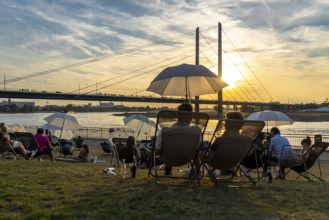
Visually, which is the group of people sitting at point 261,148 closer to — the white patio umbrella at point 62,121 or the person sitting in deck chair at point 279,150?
the person sitting in deck chair at point 279,150

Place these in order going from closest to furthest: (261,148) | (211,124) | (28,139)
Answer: (261,148)
(28,139)
(211,124)

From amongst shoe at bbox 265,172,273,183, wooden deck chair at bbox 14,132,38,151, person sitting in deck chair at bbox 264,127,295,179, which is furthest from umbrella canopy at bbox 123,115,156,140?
shoe at bbox 265,172,273,183

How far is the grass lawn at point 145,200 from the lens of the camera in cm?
292

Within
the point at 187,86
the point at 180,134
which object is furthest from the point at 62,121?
the point at 180,134

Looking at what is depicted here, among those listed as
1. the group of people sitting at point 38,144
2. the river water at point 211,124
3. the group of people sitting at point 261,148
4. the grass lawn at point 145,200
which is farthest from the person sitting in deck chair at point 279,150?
the river water at point 211,124

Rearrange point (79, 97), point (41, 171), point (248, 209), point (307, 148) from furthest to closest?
point (79, 97) < point (307, 148) < point (41, 171) < point (248, 209)

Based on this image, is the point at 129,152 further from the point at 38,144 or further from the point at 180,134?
the point at 180,134

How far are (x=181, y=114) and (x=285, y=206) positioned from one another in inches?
53.1

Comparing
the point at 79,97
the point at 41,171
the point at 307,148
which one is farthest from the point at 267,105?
the point at 41,171

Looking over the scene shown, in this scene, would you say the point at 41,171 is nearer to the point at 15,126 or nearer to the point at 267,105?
the point at 15,126

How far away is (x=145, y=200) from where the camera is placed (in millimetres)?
3299

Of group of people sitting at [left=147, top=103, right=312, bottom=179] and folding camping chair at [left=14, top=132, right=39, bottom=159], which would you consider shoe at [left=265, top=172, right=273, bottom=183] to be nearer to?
group of people sitting at [left=147, top=103, right=312, bottom=179]

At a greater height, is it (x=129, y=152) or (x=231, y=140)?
(x=231, y=140)

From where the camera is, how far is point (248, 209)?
3.11m
